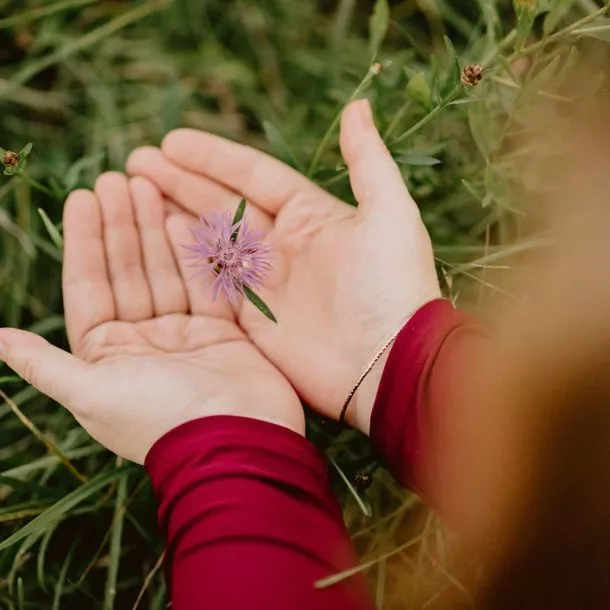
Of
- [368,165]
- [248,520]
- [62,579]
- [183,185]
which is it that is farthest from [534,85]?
[62,579]

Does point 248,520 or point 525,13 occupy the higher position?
point 525,13

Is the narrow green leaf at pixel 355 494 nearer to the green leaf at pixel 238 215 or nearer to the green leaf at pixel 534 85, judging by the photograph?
the green leaf at pixel 238 215

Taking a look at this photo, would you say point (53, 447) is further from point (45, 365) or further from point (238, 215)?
point (238, 215)

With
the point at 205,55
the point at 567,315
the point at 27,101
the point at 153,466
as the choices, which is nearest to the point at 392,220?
the point at 567,315

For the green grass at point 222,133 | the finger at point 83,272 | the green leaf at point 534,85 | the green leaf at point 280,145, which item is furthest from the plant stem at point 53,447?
the green leaf at point 534,85

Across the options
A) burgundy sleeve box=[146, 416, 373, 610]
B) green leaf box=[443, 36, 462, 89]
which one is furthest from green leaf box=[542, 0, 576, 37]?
burgundy sleeve box=[146, 416, 373, 610]
